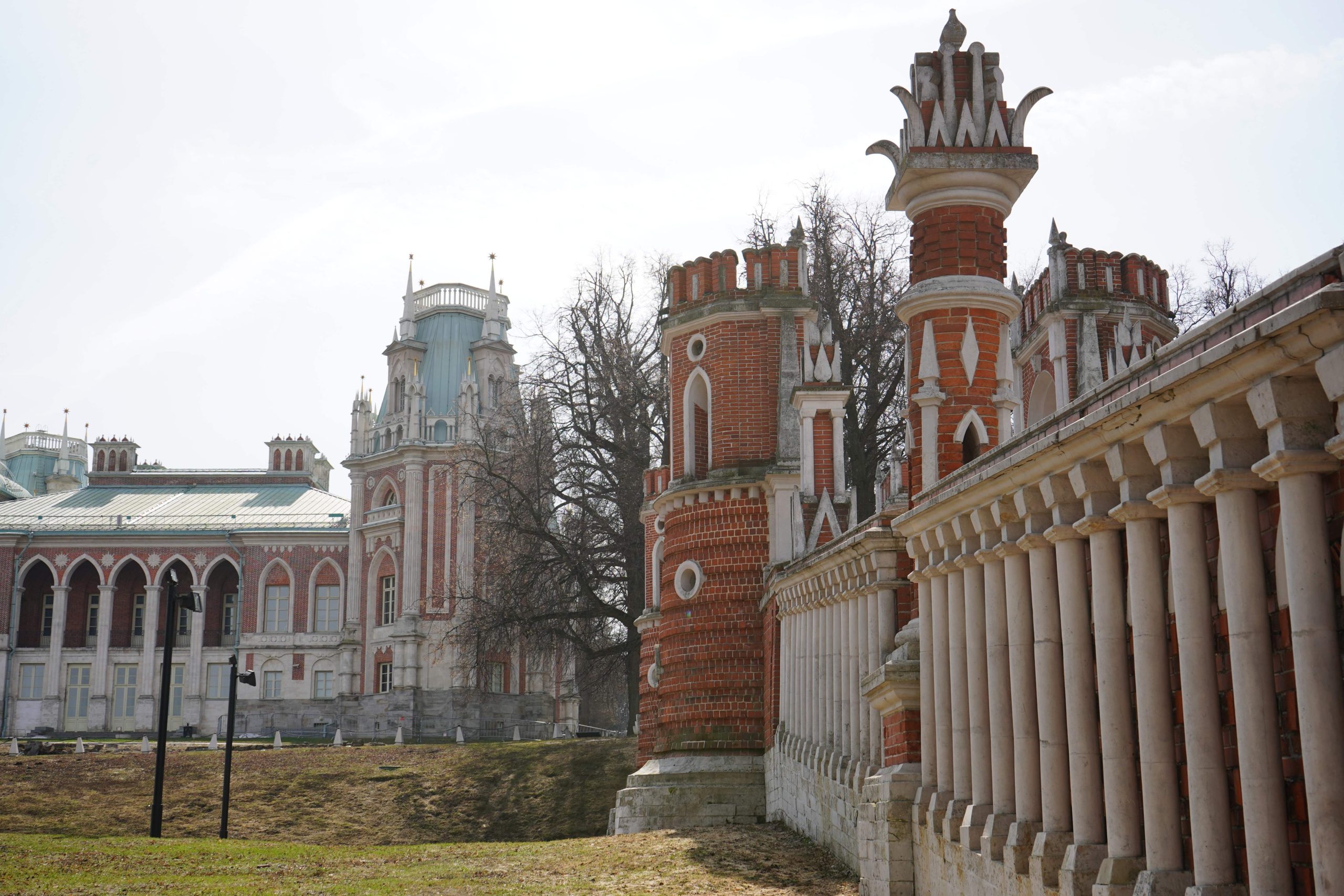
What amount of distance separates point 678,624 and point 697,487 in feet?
6.17

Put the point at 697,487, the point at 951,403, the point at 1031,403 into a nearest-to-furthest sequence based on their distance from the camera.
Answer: the point at 951,403 < the point at 697,487 < the point at 1031,403

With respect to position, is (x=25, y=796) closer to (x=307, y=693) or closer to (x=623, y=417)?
(x=623, y=417)

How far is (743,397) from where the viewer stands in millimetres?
19641

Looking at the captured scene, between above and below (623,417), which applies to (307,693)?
below

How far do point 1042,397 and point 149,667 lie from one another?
46.5 meters

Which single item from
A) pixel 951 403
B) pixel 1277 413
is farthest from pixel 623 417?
pixel 1277 413

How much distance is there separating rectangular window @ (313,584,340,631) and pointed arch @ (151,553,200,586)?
520 centimetres

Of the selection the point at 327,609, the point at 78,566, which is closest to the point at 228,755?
the point at 327,609

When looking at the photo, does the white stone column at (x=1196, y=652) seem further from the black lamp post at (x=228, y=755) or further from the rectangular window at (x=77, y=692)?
the rectangular window at (x=77, y=692)

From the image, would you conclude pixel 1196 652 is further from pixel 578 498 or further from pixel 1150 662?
pixel 578 498

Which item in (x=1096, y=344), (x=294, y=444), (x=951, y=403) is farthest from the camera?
(x=294, y=444)

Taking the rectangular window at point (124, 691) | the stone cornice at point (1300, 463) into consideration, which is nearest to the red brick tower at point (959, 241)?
the stone cornice at point (1300, 463)

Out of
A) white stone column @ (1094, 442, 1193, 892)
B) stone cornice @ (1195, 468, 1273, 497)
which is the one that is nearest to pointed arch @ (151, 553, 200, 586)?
white stone column @ (1094, 442, 1193, 892)

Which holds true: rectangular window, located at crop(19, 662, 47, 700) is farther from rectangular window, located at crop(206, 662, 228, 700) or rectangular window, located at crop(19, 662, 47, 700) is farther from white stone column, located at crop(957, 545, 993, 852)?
white stone column, located at crop(957, 545, 993, 852)
